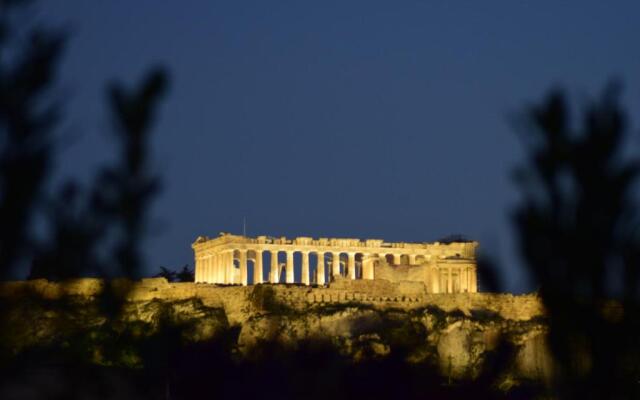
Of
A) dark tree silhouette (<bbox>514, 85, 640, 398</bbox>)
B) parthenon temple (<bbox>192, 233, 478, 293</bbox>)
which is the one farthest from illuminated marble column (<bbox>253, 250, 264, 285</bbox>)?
dark tree silhouette (<bbox>514, 85, 640, 398</bbox>)

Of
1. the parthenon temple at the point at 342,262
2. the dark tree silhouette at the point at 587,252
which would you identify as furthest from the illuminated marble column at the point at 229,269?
the dark tree silhouette at the point at 587,252

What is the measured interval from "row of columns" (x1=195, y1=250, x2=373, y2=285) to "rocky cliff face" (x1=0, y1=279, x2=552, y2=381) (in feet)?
40.8

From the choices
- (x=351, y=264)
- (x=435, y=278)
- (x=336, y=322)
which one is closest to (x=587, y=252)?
(x=336, y=322)

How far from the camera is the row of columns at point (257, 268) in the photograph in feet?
279

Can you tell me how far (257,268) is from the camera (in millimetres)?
86750

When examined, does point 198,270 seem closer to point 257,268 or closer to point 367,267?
point 257,268

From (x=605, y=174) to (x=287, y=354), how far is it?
44573 mm

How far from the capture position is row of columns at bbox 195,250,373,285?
85.1 m

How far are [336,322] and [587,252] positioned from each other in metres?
46.2

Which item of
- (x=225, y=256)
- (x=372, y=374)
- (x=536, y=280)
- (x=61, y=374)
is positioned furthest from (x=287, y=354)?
(x=536, y=280)

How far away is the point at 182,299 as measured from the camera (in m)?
70.1

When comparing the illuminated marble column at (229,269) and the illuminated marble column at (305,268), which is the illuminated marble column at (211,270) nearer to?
the illuminated marble column at (229,269)

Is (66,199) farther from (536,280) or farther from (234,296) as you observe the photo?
(234,296)

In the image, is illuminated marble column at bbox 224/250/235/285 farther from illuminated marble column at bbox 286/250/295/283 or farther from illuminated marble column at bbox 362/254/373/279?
illuminated marble column at bbox 362/254/373/279
